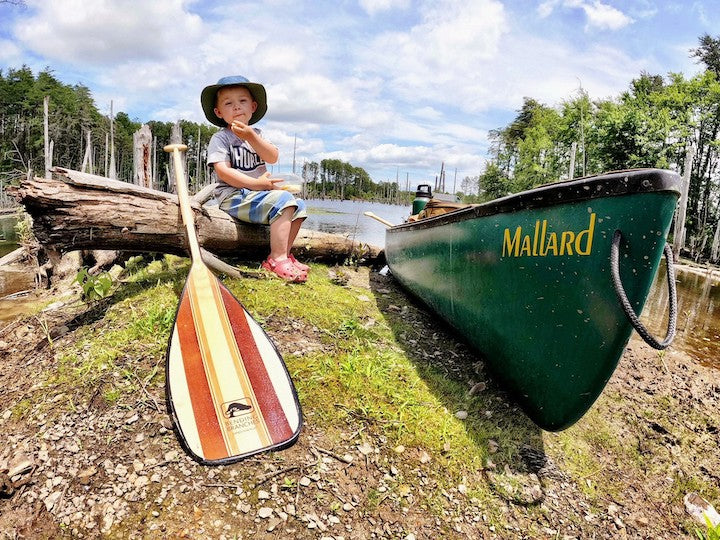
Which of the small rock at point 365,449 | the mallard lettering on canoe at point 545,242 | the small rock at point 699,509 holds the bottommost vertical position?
the small rock at point 699,509

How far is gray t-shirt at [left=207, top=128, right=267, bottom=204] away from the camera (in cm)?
398

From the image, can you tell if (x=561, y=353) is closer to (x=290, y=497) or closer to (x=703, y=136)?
(x=290, y=497)

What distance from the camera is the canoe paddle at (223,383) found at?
2164 mm

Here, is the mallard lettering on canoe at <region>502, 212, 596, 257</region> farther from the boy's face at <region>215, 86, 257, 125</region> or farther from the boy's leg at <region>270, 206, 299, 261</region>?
the boy's face at <region>215, 86, 257, 125</region>

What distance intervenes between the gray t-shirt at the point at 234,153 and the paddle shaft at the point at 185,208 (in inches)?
11.8

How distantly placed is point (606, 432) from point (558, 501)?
91 centimetres

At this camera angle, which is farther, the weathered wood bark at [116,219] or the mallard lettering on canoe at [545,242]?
the weathered wood bark at [116,219]

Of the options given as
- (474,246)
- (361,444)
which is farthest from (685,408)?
(361,444)

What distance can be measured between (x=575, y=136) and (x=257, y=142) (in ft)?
96.9

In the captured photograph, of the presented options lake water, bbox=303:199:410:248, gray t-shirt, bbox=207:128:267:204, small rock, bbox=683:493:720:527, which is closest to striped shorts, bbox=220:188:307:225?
gray t-shirt, bbox=207:128:267:204

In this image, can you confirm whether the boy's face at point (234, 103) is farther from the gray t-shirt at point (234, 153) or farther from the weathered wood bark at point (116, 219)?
the weathered wood bark at point (116, 219)

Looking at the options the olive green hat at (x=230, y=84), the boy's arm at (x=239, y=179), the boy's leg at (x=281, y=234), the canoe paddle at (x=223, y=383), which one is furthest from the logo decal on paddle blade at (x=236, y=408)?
the olive green hat at (x=230, y=84)

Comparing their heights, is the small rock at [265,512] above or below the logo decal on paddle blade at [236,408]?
below

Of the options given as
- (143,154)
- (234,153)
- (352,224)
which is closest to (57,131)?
(352,224)
